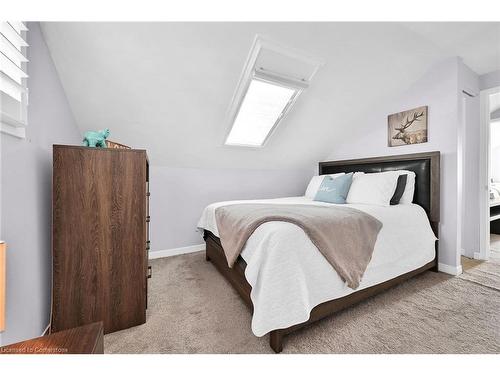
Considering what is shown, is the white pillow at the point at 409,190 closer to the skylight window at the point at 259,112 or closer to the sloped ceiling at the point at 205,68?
the sloped ceiling at the point at 205,68

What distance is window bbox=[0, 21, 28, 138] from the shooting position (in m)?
0.88

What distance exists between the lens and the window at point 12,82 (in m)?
0.88

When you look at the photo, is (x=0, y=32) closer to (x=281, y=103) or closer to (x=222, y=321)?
(x=222, y=321)

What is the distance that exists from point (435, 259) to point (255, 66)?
270 centimetres

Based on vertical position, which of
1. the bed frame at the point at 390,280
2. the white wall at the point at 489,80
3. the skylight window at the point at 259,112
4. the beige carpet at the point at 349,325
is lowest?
the beige carpet at the point at 349,325

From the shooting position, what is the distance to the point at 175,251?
2.76 meters

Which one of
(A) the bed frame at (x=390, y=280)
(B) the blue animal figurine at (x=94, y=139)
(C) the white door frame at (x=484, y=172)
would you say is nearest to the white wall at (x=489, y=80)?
(C) the white door frame at (x=484, y=172)

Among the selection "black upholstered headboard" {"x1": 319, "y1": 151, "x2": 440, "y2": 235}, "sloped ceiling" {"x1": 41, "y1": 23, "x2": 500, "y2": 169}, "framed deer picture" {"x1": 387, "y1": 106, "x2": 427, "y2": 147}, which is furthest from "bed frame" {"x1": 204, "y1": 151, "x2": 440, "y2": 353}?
"sloped ceiling" {"x1": 41, "y1": 23, "x2": 500, "y2": 169}

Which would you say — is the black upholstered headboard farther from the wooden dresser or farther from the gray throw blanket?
the wooden dresser

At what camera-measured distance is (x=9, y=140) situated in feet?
3.15

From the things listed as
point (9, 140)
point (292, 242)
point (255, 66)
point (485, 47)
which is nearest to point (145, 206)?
point (9, 140)

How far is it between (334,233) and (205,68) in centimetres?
173

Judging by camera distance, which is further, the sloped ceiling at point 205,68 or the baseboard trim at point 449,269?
the baseboard trim at point 449,269

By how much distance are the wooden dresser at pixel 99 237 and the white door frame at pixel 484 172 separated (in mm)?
3629
